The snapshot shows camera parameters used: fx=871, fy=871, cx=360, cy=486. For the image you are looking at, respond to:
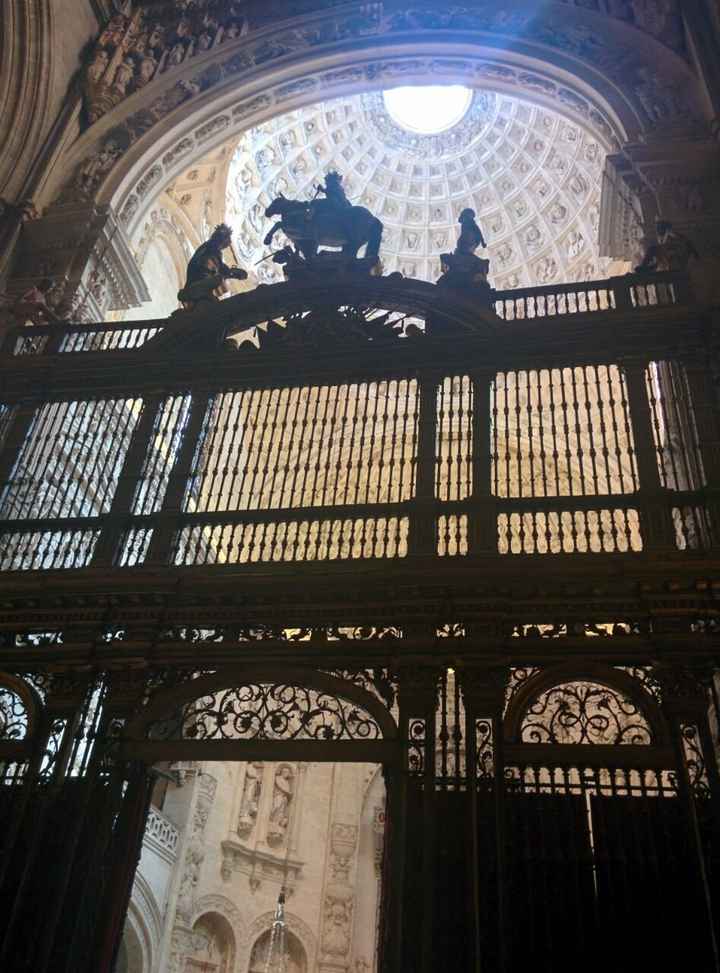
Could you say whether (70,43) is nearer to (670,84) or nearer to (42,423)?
(42,423)

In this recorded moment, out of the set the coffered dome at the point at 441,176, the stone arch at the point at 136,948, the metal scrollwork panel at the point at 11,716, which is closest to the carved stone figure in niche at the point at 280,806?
the stone arch at the point at 136,948

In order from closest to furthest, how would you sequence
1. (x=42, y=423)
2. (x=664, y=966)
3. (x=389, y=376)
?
(x=664, y=966), (x=389, y=376), (x=42, y=423)

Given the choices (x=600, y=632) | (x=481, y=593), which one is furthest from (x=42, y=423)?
(x=600, y=632)

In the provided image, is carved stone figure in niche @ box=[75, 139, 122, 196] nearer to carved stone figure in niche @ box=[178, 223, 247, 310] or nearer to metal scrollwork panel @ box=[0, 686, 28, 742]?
carved stone figure in niche @ box=[178, 223, 247, 310]

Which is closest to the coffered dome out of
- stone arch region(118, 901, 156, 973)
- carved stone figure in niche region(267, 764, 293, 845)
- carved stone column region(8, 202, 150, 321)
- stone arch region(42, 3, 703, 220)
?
stone arch region(42, 3, 703, 220)

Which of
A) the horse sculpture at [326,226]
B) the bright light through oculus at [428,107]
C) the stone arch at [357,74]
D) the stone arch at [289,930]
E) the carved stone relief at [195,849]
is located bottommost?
the stone arch at [289,930]

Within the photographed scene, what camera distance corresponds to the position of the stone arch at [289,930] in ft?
44.0

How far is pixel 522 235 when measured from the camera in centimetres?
1895

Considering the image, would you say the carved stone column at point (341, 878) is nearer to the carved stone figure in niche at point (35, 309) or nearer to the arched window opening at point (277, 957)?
the arched window opening at point (277, 957)

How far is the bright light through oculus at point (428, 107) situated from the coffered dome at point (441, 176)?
0.03 metres

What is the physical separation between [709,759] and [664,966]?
1104mm

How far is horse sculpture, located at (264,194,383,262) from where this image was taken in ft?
28.1

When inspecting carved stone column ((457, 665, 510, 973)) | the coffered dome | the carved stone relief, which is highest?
the coffered dome

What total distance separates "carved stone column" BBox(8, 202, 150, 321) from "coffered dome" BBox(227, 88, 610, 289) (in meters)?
6.62
